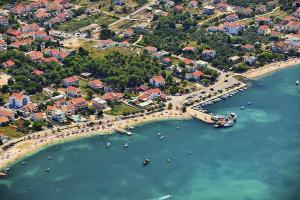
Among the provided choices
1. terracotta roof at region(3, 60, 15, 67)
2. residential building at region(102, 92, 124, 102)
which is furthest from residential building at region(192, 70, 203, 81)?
terracotta roof at region(3, 60, 15, 67)

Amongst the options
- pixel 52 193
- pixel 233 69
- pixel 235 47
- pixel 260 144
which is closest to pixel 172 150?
pixel 260 144

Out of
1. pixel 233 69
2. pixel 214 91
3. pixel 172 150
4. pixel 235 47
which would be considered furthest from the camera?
pixel 235 47

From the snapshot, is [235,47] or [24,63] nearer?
[24,63]

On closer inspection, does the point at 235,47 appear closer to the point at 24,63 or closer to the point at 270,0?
the point at 270,0

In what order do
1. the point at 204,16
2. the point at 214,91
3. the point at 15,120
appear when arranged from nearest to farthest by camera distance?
the point at 15,120 < the point at 214,91 < the point at 204,16

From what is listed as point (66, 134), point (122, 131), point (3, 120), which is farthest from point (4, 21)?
point (122, 131)
